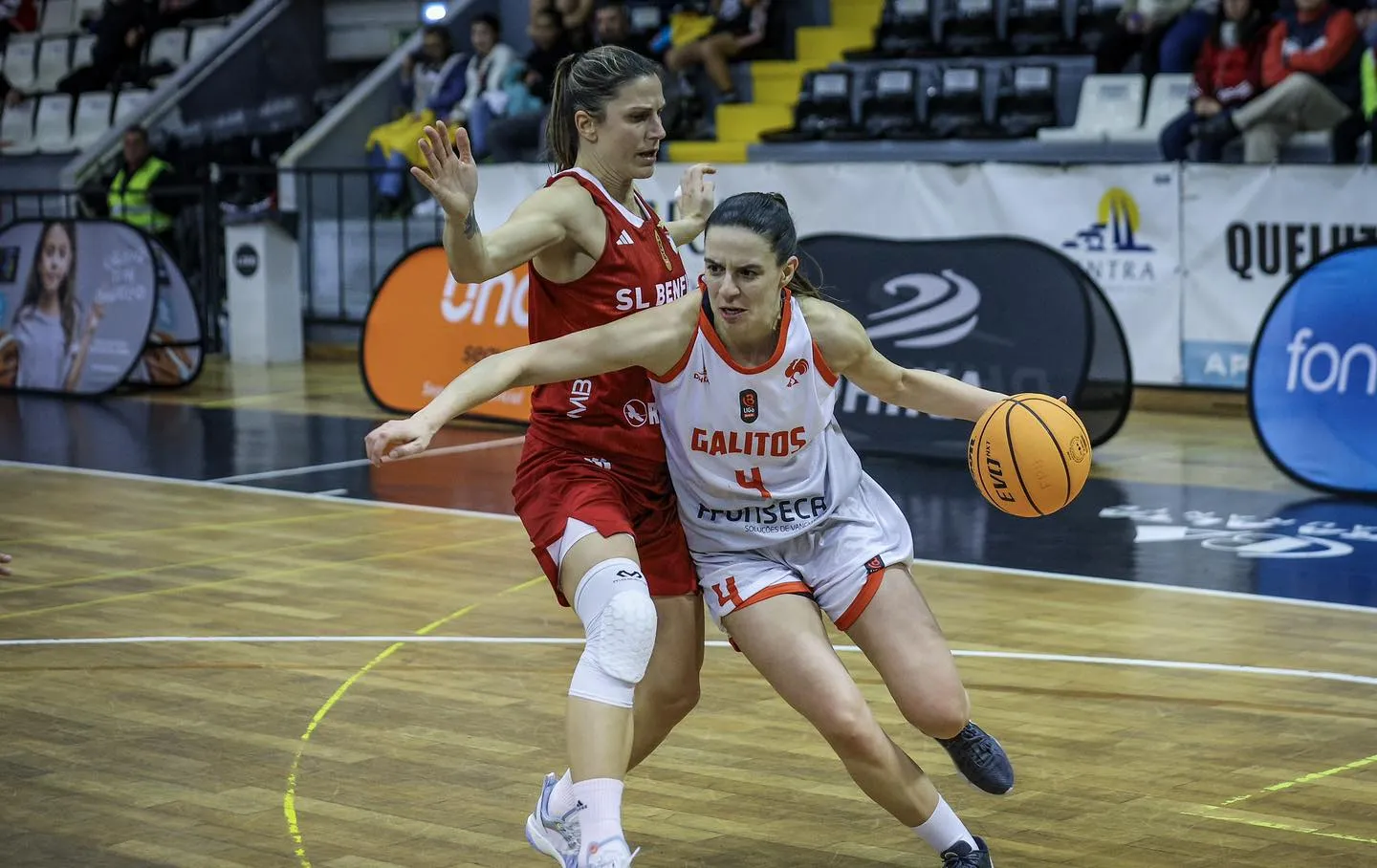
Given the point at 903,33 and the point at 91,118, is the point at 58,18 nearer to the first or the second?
→ the point at 91,118

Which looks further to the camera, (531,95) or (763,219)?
(531,95)

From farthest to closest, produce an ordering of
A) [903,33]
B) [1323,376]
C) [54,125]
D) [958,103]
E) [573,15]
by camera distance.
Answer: [54,125] → [573,15] → [903,33] → [958,103] → [1323,376]

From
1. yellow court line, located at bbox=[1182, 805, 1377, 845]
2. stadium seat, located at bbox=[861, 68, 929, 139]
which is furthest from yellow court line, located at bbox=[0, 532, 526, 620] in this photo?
stadium seat, located at bbox=[861, 68, 929, 139]

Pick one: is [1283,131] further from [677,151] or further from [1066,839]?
[1066,839]

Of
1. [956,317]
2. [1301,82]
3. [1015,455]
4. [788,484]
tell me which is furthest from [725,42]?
[788,484]

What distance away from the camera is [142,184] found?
18.0m

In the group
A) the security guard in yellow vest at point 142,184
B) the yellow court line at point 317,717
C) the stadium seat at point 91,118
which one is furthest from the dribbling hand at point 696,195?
the stadium seat at point 91,118

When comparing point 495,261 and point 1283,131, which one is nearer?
point 495,261

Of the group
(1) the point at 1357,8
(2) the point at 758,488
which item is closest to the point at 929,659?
(2) the point at 758,488

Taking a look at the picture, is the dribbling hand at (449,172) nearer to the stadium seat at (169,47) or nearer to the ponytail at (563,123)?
the ponytail at (563,123)

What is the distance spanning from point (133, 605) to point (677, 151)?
9585mm

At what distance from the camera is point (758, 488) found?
4.27 metres

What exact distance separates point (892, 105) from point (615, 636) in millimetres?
12337

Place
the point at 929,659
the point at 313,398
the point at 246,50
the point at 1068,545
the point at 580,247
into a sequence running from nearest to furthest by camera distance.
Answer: the point at 929,659 < the point at 580,247 < the point at 1068,545 < the point at 313,398 < the point at 246,50
